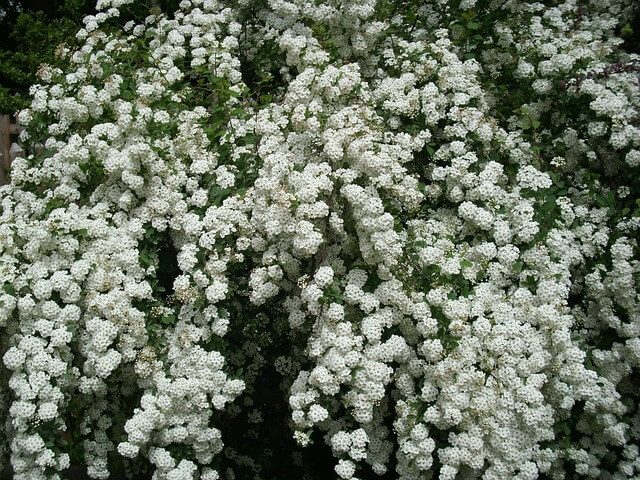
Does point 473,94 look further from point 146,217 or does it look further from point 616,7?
point 146,217

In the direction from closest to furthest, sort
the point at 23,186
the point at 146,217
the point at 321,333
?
the point at 321,333, the point at 146,217, the point at 23,186

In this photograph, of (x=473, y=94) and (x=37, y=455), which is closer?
(x=37, y=455)

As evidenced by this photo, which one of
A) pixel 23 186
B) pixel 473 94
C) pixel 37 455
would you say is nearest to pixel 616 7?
pixel 473 94

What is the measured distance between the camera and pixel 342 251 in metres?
3.73

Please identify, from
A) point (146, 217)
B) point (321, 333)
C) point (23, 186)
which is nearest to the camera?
point (321, 333)

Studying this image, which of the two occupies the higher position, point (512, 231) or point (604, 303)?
point (512, 231)

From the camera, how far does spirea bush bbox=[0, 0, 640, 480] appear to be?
3.42 m

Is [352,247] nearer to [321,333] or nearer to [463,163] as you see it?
[321,333]

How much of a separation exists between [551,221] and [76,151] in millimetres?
2961

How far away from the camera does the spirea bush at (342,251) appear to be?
135 inches

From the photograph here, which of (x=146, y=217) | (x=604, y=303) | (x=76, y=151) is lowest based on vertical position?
(x=604, y=303)

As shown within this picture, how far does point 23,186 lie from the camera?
13.7ft

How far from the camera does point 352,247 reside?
12.0 ft

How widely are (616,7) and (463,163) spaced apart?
91.5 inches
